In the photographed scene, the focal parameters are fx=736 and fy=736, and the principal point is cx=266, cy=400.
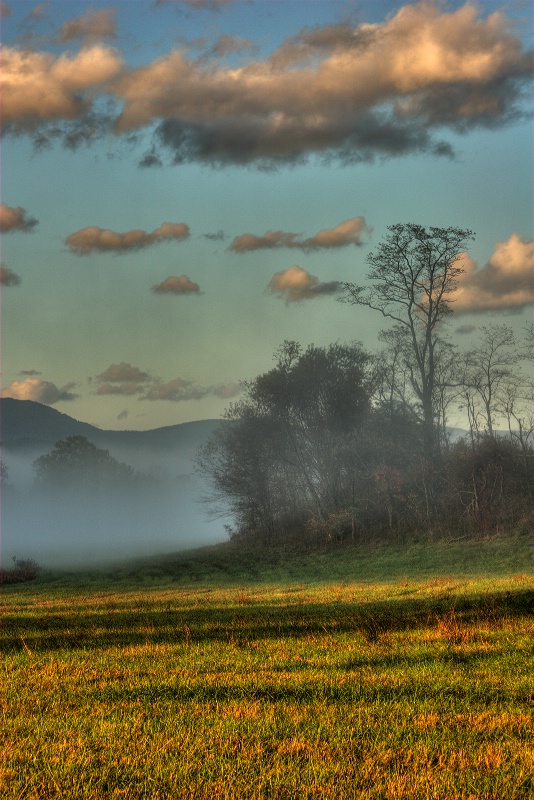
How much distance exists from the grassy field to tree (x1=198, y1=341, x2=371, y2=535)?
39635mm

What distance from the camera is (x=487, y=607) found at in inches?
646

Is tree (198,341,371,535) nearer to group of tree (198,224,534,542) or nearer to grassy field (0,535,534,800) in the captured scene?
group of tree (198,224,534,542)

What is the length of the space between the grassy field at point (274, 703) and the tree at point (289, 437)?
39.6 meters

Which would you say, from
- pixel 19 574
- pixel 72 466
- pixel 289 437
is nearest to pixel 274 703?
pixel 19 574

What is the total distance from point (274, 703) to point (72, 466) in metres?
120

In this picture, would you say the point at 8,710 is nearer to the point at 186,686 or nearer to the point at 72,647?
the point at 186,686

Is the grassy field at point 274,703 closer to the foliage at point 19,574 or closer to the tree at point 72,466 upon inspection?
the foliage at point 19,574

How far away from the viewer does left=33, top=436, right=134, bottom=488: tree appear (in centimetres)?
12350

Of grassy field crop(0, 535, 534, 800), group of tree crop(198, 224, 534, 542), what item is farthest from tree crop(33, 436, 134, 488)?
grassy field crop(0, 535, 534, 800)

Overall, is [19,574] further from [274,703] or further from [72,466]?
[72,466]

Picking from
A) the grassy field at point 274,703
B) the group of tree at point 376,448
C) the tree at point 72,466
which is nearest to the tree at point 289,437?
the group of tree at point 376,448

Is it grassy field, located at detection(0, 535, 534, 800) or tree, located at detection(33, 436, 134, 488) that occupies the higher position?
tree, located at detection(33, 436, 134, 488)

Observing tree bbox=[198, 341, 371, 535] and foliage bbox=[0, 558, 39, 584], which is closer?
foliage bbox=[0, 558, 39, 584]

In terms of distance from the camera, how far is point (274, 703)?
340 inches
